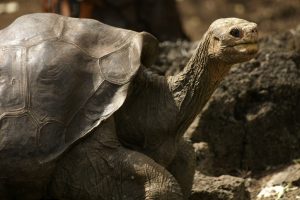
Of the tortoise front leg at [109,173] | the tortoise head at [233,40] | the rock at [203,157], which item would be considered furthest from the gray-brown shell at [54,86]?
the rock at [203,157]

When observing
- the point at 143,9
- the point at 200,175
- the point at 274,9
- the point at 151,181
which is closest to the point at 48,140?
the point at 151,181

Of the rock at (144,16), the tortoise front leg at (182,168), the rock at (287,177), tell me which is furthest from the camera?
the rock at (144,16)

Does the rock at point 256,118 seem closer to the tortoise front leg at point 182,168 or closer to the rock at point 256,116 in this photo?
the rock at point 256,116

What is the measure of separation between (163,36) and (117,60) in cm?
571

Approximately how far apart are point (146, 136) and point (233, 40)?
0.69 meters

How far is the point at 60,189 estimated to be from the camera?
3801 millimetres

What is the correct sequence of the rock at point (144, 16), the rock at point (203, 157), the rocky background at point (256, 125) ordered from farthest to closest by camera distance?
the rock at point (144, 16)
the rocky background at point (256, 125)
the rock at point (203, 157)

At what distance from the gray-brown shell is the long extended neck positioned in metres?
0.28

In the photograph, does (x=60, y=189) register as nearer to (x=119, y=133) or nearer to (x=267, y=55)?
(x=119, y=133)

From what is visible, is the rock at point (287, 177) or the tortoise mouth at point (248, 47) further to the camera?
the rock at point (287, 177)

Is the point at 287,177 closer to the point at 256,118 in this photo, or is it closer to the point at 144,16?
the point at 256,118

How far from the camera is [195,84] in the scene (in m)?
3.95

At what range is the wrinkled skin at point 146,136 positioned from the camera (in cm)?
371

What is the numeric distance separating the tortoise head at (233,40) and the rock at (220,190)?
98 cm
